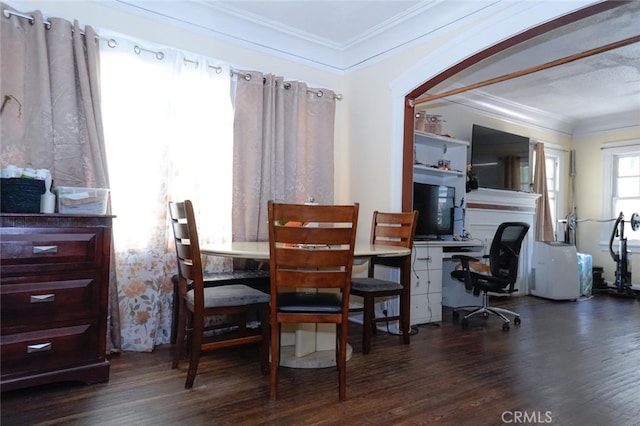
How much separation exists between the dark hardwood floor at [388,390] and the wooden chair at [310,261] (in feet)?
0.68

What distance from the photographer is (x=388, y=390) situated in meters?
2.27

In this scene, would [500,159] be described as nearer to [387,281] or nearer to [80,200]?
[387,281]

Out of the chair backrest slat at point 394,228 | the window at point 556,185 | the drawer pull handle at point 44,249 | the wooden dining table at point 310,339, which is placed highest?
the window at point 556,185

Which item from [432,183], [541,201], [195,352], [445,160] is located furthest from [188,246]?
[541,201]

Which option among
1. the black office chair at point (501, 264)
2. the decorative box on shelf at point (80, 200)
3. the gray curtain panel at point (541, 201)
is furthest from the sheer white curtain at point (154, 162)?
the gray curtain panel at point (541, 201)

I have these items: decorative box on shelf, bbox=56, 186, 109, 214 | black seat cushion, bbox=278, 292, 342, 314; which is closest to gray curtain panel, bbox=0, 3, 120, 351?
decorative box on shelf, bbox=56, 186, 109, 214

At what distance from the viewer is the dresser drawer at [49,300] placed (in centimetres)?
206

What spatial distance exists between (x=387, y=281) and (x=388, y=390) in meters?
1.12

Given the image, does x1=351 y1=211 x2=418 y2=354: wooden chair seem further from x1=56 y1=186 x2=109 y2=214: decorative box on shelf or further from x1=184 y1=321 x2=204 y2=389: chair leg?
x1=56 y1=186 x2=109 y2=214: decorative box on shelf

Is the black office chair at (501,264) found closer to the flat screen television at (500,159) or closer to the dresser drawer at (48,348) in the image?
the flat screen television at (500,159)

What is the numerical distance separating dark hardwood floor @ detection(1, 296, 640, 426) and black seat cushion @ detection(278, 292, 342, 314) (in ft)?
1.48

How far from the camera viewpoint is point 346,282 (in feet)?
7.15

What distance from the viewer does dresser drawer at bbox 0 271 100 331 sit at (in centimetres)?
206

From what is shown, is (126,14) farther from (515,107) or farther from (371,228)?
(515,107)
